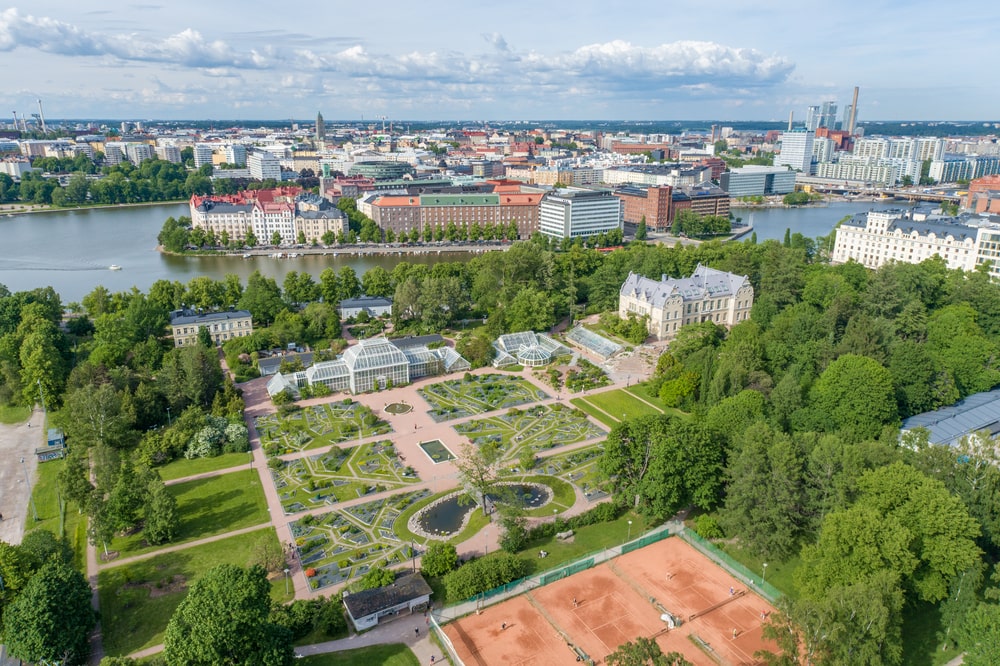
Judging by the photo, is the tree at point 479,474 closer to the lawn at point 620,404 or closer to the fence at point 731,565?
the fence at point 731,565

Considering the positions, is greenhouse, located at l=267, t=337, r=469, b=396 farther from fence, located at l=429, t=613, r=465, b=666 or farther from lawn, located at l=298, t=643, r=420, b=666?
lawn, located at l=298, t=643, r=420, b=666

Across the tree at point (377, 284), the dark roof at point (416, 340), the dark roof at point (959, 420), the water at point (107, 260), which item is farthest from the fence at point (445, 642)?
the water at point (107, 260)

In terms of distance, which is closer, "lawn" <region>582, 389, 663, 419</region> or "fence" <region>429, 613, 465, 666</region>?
"fence" <region>429, 613, 465, 666</region>

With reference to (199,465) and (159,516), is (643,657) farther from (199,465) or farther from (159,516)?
(199,465)

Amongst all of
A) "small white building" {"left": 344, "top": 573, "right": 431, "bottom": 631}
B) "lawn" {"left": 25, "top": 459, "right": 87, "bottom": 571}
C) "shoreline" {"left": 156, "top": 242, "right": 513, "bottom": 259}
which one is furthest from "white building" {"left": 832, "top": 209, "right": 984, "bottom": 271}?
"lawn" {"left": 25, "top": 459, "right": 87, "bottom": 571}

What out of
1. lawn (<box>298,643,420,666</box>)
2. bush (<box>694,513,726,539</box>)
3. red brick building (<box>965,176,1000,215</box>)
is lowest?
lawn (<box>298,643,420,666</box>)

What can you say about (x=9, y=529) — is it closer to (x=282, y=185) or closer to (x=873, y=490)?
(x=873, y=490)

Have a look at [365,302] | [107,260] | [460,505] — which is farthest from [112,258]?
[460,505]
